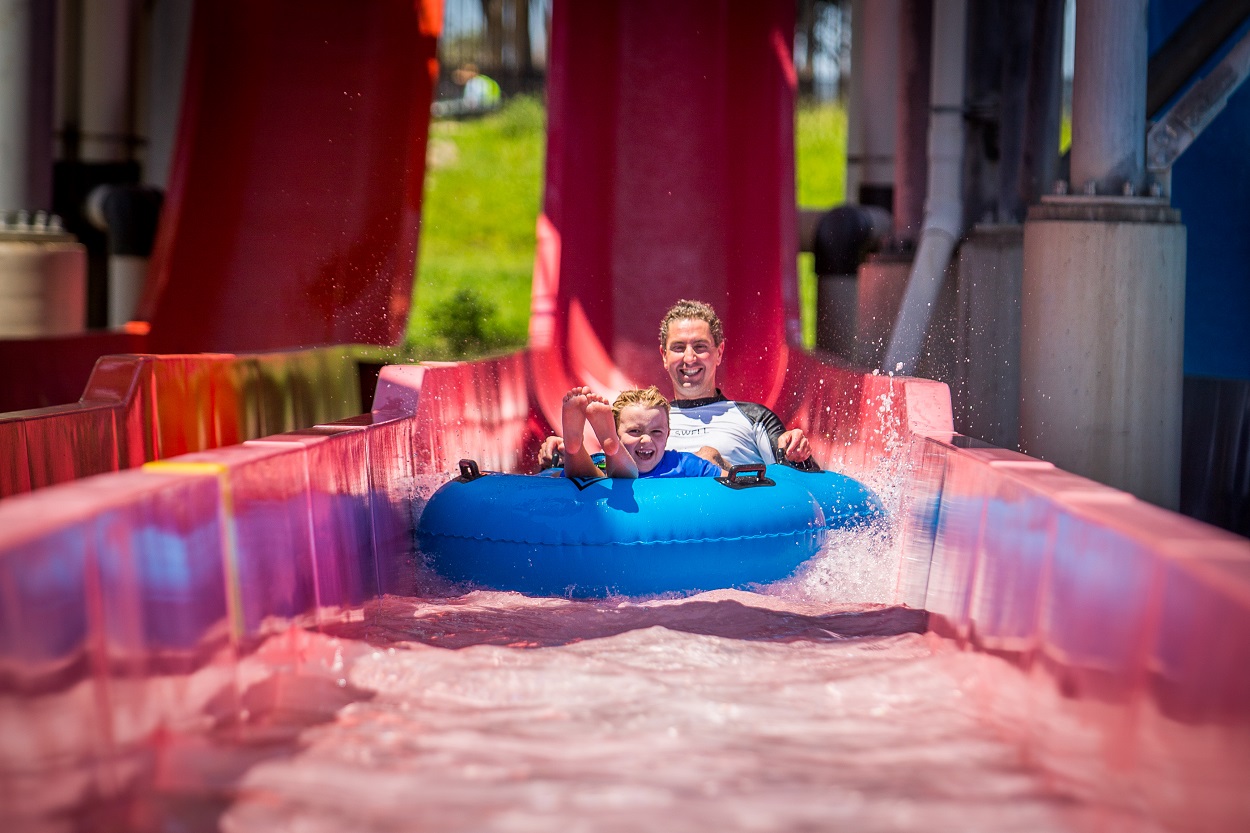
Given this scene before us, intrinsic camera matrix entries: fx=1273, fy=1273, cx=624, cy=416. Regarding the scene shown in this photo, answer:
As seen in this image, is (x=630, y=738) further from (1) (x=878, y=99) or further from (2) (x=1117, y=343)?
(1) (x=878, y=99)

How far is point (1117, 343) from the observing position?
3781mm

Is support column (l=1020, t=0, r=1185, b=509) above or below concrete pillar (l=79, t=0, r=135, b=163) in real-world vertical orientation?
below

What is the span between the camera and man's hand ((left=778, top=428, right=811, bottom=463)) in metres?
3.63

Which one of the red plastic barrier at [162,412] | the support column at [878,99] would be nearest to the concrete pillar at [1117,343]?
the red plastic barrier at [162,412]

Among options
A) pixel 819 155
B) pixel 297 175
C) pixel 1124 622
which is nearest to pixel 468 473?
pixel 1124 622

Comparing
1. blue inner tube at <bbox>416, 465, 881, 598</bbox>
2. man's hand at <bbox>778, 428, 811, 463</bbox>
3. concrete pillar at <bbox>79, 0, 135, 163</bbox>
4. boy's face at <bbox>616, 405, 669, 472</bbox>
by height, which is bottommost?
blue inner tube at <bbox>416, 465, 881, 598</bbox>

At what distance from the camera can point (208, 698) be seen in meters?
1.94

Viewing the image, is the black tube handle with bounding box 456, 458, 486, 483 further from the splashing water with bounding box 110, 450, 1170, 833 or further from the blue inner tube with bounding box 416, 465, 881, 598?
the splashing water with bounding box 110, 450, 1170, 833

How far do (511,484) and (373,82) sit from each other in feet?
14.0

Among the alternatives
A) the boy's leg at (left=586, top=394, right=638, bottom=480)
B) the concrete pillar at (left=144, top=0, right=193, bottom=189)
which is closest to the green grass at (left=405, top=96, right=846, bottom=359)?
the concrete pillar at (left=144, top=0, right=193, bottom=189)

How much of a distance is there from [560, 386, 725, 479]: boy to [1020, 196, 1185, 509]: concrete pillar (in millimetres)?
1145

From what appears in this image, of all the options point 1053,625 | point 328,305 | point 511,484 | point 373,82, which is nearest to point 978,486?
point 1053,625

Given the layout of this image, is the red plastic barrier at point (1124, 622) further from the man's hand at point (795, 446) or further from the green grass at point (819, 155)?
the green grass at point (819, 155)

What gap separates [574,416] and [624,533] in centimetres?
31
